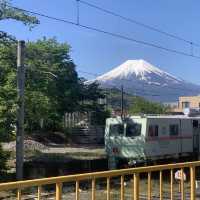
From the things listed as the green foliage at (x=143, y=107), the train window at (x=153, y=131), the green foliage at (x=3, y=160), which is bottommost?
the green foliage at (x=3, y=160)

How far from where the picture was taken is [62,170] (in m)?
24.4

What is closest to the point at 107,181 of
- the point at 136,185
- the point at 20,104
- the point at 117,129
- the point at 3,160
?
the point at 136,185

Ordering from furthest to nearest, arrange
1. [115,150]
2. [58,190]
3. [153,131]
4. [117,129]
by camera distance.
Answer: [117,129]
[115,150]
[153,131]
[58,190]

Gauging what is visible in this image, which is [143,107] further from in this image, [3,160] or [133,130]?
[3,160]

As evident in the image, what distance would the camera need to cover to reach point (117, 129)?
28.3m

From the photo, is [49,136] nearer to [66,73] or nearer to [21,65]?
[66,73]

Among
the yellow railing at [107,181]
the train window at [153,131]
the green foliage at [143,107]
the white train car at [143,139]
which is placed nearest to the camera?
the yellow railing at [107,181]

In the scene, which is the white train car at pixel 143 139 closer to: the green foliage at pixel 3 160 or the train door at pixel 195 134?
the train door at pixel 195 134

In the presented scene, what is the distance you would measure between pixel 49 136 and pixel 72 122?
1008 cm

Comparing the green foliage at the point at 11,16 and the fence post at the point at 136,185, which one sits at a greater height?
the green foliage at the point at 11,16

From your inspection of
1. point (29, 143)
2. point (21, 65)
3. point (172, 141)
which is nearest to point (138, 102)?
point (29, 143)

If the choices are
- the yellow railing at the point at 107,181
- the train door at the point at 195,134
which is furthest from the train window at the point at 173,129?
the yellow railing at the point at 107,181

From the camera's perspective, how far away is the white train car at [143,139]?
26922 mm

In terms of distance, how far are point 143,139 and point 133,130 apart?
866mm
